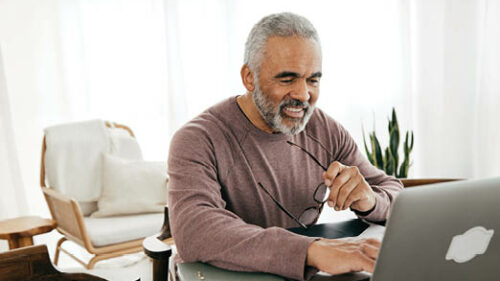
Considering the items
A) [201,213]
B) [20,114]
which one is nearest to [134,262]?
[20,114]

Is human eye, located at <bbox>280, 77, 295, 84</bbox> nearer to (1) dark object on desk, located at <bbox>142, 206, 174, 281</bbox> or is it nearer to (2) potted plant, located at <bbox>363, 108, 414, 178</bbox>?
(1) dark object on desk, located at <bbox>142, 206, 174, 281</bbox>

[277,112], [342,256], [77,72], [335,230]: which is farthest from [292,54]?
[77,72]

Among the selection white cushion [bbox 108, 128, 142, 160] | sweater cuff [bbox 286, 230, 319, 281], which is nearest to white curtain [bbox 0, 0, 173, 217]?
white cushion [bbox 108, 128, 142, 160]

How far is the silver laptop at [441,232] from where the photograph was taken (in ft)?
2.52

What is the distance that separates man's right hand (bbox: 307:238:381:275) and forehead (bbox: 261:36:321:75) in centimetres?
57

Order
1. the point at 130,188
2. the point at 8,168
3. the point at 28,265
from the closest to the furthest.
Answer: the point at 28,265
the point at 130,188
the point at 8,168

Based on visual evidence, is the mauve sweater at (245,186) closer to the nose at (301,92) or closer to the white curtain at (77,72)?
the nose at (301,92)

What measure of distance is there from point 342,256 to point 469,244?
9.5 inches

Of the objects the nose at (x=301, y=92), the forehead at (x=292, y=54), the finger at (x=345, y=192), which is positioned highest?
the forehead at (x=292, y=54)

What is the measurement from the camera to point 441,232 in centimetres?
79

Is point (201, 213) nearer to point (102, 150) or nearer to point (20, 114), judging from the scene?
point (102, 150)

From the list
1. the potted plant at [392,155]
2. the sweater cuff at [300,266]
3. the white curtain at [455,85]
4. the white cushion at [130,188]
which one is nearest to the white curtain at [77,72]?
the white cushion at [130,188]

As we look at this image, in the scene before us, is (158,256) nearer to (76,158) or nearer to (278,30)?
(278,30)

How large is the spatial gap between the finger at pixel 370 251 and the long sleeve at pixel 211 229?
4.4 inches
